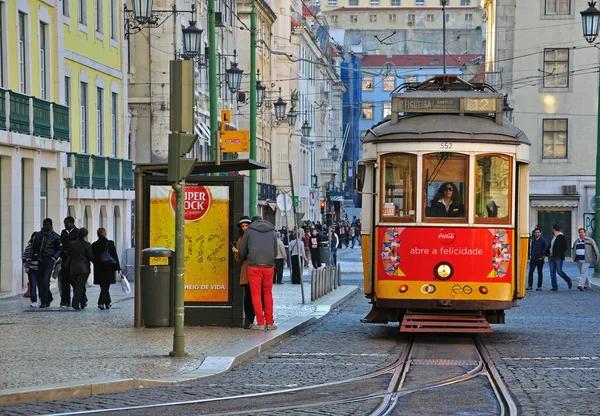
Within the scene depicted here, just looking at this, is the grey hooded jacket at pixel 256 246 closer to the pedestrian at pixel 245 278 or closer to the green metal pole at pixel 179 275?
the pedestrian at pixel 245 278

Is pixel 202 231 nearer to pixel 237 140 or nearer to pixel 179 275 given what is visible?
pixel 179 275

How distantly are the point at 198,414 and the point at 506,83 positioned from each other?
193 ft

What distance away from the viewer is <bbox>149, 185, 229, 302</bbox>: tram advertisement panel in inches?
801

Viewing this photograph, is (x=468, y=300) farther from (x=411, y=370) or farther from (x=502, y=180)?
(x=411, y=370)

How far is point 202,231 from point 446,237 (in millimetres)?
3607

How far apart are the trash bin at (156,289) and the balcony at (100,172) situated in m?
16.8

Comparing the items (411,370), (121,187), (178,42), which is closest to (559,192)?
(178,42)

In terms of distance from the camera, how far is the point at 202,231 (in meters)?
20.4

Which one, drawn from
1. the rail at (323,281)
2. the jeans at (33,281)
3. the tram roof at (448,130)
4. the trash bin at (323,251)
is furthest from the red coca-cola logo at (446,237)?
the trash bin at (323,251)

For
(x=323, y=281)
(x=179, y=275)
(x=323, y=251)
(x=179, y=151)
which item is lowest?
(x=323, y=251)

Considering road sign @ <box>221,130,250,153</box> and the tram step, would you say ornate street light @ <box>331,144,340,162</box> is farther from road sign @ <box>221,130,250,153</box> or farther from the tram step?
the tram step

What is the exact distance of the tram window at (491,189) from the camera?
1917 cm

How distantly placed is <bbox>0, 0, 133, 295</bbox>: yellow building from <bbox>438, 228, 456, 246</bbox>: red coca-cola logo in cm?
1365

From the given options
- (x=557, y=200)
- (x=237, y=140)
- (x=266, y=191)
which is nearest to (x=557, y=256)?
(x=237, y=140)
